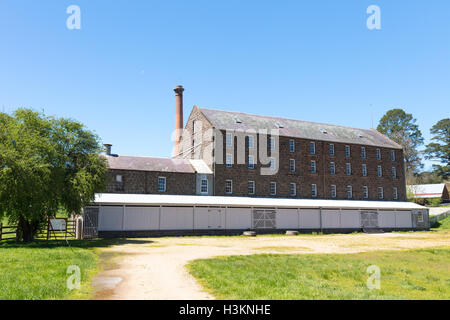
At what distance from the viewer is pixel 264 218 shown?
3956 cm

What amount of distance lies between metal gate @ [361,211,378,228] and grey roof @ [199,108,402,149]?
10.6 meters

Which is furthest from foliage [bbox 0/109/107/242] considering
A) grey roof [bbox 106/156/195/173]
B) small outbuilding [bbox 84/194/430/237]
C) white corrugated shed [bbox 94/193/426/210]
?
grey roof [bbox 106/156/195/173]

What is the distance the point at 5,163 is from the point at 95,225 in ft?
36.1

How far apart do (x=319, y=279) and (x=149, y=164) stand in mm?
30379

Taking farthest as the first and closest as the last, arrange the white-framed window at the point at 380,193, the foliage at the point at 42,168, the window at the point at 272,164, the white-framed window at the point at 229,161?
the white-framed window at the point at 380,193 < the window at the point at 272,164 < the white-framed window at the point at 229,161 < the foliage at the point at 42,168

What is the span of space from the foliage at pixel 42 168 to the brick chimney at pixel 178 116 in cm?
2320

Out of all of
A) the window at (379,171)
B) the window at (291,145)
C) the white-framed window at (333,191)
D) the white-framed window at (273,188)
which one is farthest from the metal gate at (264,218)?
the window at (379,171)

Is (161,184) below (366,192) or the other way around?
the other way around

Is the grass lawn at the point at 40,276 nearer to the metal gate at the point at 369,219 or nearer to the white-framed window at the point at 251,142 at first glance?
the white-framed window at the point at 251,142

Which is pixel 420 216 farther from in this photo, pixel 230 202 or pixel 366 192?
pixel 230 202

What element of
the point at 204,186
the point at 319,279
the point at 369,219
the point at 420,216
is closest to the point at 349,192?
the point at 369,219

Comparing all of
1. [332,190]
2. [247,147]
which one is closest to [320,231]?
[332,190]

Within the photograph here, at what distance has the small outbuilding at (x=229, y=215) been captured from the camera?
32688 millimetres
